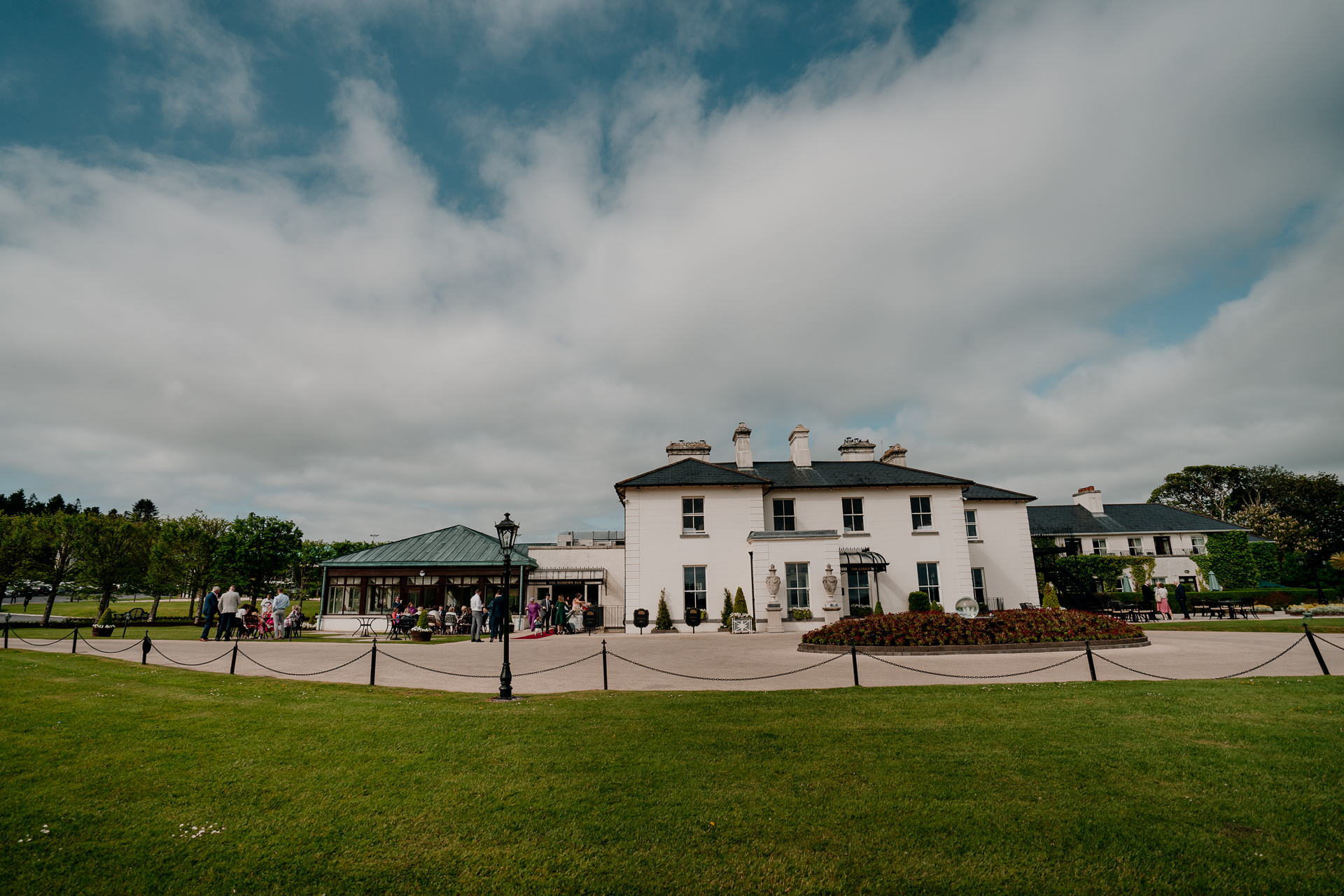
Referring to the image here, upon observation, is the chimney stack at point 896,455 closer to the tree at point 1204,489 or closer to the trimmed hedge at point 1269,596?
the trimmed hedge at point 1269,596

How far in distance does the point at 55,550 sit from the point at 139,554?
4066 mm

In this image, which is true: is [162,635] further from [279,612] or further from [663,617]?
[663,617]

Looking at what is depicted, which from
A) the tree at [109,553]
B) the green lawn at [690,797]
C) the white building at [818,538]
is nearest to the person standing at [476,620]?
the white building at [818,538]

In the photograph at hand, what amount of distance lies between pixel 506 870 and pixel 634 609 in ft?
76.3

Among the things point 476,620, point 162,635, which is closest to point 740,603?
point 476,620

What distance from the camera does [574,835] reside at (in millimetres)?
4727

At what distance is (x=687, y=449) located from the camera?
108 feet

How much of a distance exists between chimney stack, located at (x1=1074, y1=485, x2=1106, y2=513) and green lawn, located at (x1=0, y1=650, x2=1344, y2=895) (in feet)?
124

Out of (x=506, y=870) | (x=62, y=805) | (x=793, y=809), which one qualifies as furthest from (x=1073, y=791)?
(x=62, y=805)

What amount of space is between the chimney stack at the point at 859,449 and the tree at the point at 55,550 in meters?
43.7

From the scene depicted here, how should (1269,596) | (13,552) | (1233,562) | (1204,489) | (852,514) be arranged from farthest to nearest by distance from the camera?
(1204,489) → (1233,562) → (1269,596) → (13,552) → (852,514)

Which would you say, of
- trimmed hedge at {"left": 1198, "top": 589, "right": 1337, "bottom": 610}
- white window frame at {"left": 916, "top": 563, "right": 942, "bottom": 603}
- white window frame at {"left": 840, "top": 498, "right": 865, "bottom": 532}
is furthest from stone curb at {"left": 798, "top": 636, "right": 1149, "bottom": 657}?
trimmed hedge at {"left": 1198, "top": 589, "right": 1337, "bottom": 610}

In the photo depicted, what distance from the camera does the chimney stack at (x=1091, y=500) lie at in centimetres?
4147

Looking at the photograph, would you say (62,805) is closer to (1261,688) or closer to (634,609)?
(1261,688)
